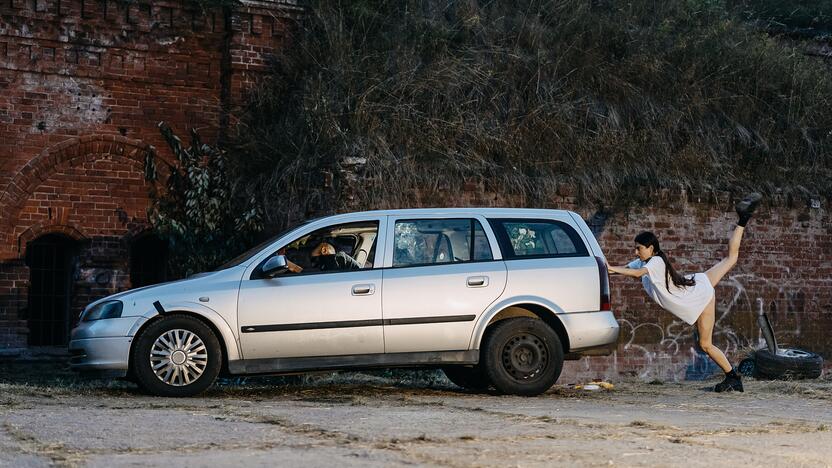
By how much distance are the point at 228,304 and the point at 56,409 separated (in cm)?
198

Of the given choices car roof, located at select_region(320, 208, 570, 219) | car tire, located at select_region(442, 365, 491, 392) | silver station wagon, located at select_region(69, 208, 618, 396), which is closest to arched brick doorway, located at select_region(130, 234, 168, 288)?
silver station wagon, located at select_region(69, 208, 618, 396)

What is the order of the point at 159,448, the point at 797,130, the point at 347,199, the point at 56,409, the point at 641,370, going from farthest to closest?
the point at 797,130 < the point at 641,370 < the point at 347,199 < the point at 56,409 < the point at 159,448

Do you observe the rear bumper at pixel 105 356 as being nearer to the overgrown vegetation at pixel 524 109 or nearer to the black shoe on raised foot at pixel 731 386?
the overgrown vegetation at pixel 524 109

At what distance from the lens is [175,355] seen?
10.8 m

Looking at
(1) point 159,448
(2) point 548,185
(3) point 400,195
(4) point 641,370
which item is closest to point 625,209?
(2) point 548,185

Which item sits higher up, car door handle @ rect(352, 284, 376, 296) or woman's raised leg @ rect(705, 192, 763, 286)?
woman's raised leg @ rect(705, 192, 763, 286)

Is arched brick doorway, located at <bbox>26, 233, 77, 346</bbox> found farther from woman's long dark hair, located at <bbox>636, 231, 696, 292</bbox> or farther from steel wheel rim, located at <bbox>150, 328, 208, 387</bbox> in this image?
woman's long dark hair, located at <bbox>636, 231, 696, 292</bbox>

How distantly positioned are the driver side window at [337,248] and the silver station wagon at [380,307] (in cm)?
1

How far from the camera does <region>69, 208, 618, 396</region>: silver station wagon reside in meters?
10.8

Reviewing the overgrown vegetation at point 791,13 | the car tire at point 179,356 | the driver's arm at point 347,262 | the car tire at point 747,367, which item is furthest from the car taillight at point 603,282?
the overgrown vegetation at point 791,13

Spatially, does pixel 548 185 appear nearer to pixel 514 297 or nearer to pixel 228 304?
pixel 514 297

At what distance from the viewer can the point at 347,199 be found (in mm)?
14664

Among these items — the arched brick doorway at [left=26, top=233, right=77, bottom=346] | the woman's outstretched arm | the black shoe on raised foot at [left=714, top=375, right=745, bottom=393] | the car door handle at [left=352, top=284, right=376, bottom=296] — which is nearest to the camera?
the car door handle at [left=352, top=284, right=376, bottom=296]

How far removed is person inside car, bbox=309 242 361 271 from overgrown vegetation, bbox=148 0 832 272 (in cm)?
343
